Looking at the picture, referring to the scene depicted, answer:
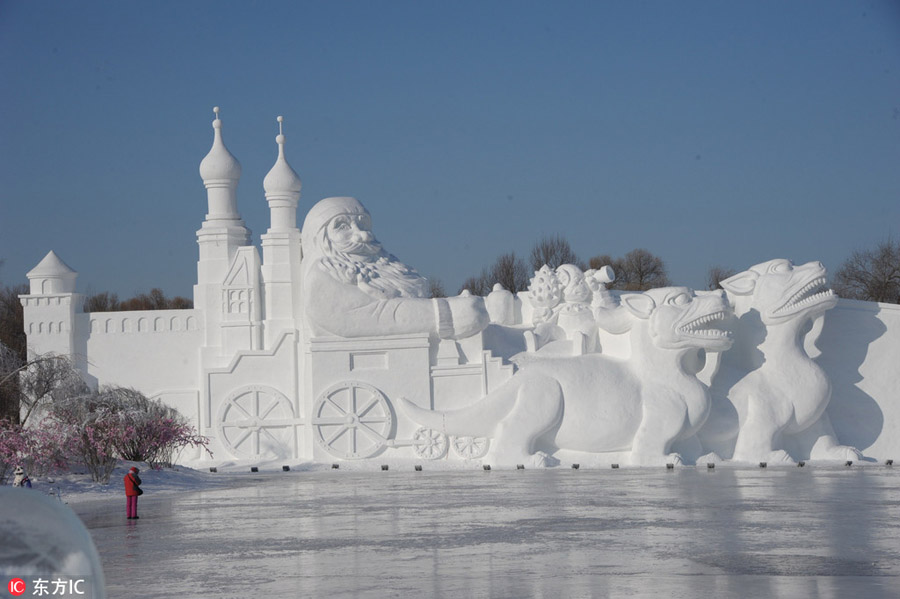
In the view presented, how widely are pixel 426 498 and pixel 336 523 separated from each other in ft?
8.68

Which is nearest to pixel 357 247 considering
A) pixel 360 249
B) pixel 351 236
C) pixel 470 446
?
pixel 360 249

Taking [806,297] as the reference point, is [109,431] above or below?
below

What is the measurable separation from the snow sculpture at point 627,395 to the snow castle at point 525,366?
3 centimetres

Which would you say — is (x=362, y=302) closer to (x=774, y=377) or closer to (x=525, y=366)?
(x=525, y=366)

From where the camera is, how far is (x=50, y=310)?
23.2 meters

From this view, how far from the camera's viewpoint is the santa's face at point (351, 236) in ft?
66.4

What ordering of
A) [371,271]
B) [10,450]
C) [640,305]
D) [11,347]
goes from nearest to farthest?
[10,450] → [640,305] → [371,271] → [11,347]

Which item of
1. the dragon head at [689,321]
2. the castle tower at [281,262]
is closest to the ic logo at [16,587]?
the dragon head at [689,321]

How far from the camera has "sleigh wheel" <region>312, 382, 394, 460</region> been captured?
19.9 metres

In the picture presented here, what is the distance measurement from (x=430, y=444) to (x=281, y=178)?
6618 mm

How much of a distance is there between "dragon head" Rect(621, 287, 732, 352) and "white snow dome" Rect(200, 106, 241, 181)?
8.82m

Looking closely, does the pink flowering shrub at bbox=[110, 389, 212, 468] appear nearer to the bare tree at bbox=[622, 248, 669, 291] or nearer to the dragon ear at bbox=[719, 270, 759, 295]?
the dragon ear at bbox=[719, 270, 759, 295]

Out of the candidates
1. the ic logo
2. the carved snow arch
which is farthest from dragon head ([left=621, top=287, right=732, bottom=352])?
the ic logo

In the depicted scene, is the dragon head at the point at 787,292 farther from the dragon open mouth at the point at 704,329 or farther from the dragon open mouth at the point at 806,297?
the dragon open mouth at the point at 704,329
